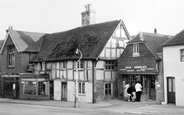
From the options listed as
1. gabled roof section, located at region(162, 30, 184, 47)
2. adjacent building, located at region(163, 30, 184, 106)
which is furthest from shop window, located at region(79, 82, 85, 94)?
gabled roof section, located at region(162, 30, 184, 47)

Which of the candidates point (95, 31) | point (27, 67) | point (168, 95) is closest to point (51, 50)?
point (27, 67)

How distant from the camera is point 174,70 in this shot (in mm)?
25156

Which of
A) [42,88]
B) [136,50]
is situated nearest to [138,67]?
[136,50]

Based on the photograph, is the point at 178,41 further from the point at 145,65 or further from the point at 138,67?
the point at 138,67

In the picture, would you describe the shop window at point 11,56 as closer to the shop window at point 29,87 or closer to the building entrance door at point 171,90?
the shop window at point 29,87

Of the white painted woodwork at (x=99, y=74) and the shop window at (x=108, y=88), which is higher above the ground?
the white painted woodwork at (x=99, y=74)

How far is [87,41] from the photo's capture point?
106ft

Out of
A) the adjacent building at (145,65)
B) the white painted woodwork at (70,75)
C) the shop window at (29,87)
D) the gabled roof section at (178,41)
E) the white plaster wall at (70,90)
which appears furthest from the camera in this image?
the shop window at (29,87)

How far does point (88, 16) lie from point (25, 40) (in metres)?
8.83

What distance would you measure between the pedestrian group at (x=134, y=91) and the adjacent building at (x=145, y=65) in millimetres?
699

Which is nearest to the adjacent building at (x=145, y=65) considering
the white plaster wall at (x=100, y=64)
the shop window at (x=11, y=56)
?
the white plaster wall at (x=100, y=64)

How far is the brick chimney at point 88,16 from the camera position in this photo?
37531 millimetres

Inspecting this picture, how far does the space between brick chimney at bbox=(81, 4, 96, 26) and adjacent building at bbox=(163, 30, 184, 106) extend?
45.8 feet

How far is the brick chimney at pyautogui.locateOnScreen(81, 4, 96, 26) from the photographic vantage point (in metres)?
37.5
